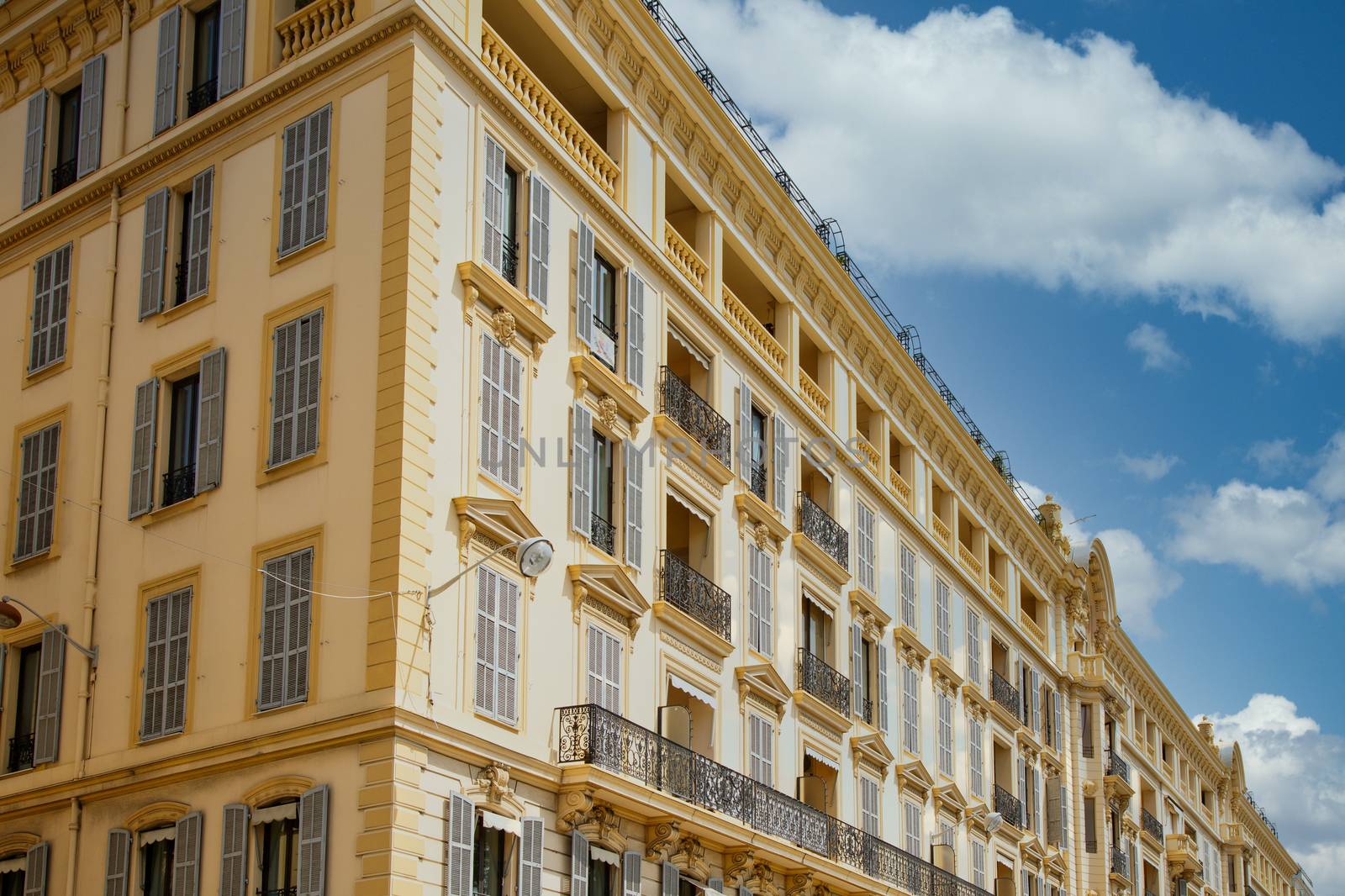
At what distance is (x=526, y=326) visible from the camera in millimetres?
25172

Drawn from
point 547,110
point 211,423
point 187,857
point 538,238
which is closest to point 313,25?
point 547,110

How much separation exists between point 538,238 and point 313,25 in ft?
14.6

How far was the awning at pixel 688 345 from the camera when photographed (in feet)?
100

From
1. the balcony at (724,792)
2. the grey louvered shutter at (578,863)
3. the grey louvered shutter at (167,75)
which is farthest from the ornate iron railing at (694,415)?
the grey louvered shutter at (167,75)

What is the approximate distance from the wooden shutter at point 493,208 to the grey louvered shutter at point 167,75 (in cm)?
523

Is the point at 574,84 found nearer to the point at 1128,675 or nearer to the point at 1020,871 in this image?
the point at 1020,871

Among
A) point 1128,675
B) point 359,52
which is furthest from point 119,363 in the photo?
point 1128,675

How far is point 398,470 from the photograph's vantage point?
21.9 meters

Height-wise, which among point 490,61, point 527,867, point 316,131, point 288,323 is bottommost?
point 527,867

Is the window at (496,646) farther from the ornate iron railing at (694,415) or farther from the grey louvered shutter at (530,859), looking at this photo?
the ornate iron railing at (694,415)

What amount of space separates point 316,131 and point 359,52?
1.29m

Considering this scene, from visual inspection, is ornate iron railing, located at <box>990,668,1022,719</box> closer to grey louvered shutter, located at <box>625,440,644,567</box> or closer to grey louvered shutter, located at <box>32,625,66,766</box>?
grey louvered shutter, located at <box>625,440,644,567</box>

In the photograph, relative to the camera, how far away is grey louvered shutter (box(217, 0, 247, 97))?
1010 inches

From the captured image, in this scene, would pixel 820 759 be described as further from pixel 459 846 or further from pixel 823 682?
pixel 459 846
